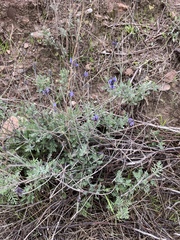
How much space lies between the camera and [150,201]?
73.1 inches

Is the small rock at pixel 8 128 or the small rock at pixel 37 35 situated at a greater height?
the small rock at pixel 37 35

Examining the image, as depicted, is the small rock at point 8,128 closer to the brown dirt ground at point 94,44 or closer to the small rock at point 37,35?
the brown dirt ground at point 94,44

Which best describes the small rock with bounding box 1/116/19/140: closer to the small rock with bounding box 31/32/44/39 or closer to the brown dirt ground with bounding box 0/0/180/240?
the brown dirt ground with bounding box 0/0/180/240

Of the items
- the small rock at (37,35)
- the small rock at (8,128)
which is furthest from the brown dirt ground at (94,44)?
the small rock at (8,128)

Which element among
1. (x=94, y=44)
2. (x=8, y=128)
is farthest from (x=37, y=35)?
(x=8, y=128)

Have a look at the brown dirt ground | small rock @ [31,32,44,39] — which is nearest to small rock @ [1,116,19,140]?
the brown dirt ground

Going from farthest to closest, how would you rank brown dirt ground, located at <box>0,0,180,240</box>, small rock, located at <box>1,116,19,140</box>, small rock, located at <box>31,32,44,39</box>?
small rock, located at <box>31,32,44,39</box>, brown dirt ground, located at <box>0,0,180,240</box>, small rock, located at <box>1,116,19,140</box>

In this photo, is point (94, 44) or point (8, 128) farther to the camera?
point (94, 44)

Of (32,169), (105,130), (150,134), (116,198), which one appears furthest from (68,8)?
(116,198)

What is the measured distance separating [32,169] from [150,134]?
2.67 feet

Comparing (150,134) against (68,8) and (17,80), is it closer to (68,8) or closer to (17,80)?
(17,80)

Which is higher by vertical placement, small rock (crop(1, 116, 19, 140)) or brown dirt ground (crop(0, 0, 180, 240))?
brown dirt ground (crop(0, 0, 180, 240))

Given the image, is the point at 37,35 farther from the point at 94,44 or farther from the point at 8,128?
the point at 8,128

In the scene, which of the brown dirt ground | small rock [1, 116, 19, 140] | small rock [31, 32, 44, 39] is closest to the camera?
small rock [1, 116, 19, 140]
